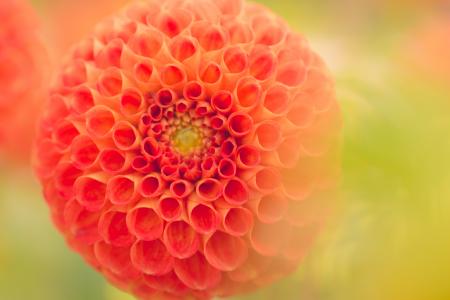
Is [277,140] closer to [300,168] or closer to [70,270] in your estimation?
[300,168]

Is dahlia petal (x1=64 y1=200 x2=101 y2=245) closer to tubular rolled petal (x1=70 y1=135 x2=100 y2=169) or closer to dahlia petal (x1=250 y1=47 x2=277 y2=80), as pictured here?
tubular rolled petal (x1=70 y1=135 x2=100 y2=169)

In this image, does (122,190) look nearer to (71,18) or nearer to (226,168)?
(226,168)

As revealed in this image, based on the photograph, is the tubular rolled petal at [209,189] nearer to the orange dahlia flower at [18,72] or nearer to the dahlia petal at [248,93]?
the dahlia petal at [248,93]

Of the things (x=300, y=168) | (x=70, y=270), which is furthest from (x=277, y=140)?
(x=70, y=270)

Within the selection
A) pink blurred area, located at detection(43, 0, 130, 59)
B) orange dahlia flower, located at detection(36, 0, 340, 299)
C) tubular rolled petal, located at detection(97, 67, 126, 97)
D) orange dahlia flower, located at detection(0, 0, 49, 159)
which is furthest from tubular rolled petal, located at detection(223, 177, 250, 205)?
pink blurred area, located at detection(43, 0, 130, 59)

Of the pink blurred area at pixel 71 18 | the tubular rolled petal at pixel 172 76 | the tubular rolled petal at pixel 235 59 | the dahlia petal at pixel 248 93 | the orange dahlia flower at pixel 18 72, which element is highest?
the pink blurred area at pixel 71 18

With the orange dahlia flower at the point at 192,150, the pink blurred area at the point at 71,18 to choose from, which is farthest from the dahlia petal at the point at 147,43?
the pink blurred area at the point at 71,18
